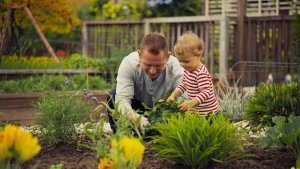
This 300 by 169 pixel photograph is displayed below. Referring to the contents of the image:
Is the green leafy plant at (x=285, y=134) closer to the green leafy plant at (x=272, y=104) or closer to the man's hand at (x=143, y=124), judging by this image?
the man's hand at (x=143, y=124)

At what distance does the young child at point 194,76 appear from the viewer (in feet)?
14.1

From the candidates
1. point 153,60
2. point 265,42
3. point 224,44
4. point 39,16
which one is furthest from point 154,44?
point 39,16

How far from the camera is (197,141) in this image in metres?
3.35

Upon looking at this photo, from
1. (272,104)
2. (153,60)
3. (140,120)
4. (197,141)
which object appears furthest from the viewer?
(272,104)

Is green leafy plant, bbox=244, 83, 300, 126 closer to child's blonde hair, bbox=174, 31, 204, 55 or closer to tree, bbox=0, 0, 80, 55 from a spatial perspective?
child's blonde hair, bbox=174, 31, 204, 55

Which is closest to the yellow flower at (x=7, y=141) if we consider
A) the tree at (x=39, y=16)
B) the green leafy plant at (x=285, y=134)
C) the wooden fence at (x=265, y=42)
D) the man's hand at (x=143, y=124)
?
the man's hand at (x=143, y=124)

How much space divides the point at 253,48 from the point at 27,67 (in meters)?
3.99

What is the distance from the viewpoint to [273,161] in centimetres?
372

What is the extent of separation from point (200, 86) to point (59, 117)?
1.04m

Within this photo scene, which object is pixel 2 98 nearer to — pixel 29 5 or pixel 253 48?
pixel 29 5

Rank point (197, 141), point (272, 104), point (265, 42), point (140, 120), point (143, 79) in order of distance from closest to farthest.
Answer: point (197, 141)
point (140, 120)
point (143, 79)
point (272, 104)
point (265, 42)

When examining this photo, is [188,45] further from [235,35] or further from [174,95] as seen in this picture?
[235,35]

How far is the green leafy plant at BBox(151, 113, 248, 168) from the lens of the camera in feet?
10.9

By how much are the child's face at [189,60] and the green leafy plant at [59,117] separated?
0.79 metres
